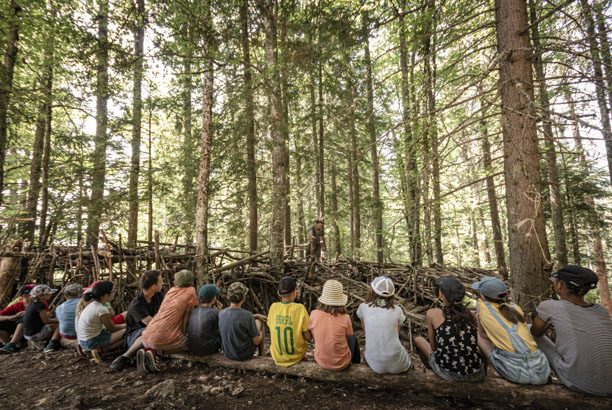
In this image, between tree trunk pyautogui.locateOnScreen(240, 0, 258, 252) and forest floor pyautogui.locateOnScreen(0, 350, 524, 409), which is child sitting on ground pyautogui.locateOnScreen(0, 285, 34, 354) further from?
tree trunk pyautogui.locateOnScreen(240, 0, 258, 252)

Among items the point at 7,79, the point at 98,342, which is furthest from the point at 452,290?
the point at 7,79

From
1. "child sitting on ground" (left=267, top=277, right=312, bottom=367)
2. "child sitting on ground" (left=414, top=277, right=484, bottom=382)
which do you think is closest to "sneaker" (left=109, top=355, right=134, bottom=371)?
"child sitting on ground" (left=267, top=277, right=312, bottom=367)

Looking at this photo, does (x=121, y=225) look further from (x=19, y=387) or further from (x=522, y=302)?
(x=522, y=302)

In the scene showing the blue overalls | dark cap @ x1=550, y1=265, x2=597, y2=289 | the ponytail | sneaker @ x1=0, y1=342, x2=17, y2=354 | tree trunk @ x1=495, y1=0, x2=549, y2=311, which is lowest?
sneaker @ x1=0, y1=342, x2=17, y2=354

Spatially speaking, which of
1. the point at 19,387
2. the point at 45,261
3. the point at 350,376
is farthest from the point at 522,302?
the point at 45,261

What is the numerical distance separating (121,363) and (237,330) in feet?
6.68

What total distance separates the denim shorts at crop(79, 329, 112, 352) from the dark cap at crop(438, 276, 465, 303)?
530 cm

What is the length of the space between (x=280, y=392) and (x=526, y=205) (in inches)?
170

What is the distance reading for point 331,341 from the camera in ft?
10.6

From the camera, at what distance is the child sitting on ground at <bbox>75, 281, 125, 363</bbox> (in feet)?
13.6

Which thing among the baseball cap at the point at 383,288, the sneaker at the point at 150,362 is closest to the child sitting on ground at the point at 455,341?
the baseball cap at the point at 383,288

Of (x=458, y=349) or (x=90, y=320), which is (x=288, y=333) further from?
(x=90, y=320)

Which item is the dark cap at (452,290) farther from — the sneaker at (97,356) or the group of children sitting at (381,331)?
the sneaker at (97,356)

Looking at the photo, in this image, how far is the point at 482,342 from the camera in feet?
10.5
